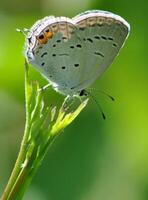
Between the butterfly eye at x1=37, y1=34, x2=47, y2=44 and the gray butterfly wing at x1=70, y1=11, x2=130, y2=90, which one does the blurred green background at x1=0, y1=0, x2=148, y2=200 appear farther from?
the butterfly eye at x1=37, y1=34, x2=47, y2=44

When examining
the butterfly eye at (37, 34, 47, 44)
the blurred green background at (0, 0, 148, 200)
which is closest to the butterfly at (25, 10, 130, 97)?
the butterfly eye at (37, 34, 47, 44)

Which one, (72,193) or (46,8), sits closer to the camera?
(72,193)

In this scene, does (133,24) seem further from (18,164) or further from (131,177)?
(18,164)

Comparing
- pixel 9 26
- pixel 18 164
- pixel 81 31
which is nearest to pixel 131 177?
pixel 9 26

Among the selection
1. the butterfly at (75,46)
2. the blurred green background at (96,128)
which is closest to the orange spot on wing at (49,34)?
the butterfly at (75,46)

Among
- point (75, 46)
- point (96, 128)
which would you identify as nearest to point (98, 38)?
point (75, 46)
